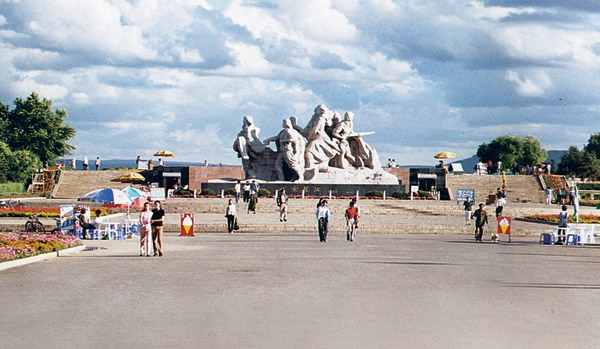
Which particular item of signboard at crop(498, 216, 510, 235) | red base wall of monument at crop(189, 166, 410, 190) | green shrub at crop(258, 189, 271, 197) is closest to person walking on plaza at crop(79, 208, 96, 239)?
signboard at crop(498, 216, 510, 235)

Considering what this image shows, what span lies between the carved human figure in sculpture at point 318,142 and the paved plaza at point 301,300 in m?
32.7

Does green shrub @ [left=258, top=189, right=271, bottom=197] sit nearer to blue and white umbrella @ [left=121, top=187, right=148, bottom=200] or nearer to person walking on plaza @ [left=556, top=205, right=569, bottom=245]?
blue and white umbrella @ [left=121, top=187, right=148, bottom=200]

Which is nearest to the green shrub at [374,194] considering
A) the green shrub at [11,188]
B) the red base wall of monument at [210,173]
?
the red base wall of monument at [210,173]

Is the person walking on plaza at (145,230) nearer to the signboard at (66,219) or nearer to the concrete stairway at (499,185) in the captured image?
the signboard at (66,219)

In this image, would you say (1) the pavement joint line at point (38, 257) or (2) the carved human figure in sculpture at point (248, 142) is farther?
(2) the carved human figure in sculpture at point (248, 142)

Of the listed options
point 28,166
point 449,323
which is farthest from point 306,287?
point 28,166

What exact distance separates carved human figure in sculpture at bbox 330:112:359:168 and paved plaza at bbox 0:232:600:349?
33.8 m

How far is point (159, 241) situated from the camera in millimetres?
18047

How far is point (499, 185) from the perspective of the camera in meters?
58.4

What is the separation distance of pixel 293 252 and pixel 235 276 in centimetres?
541

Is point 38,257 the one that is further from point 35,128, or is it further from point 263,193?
point 35,128

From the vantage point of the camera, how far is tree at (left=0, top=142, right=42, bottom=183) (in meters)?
59.6

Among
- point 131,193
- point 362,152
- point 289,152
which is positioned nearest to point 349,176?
point 362,152

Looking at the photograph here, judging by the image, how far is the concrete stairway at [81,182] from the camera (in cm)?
5517
